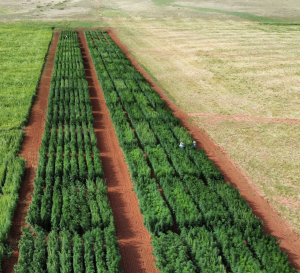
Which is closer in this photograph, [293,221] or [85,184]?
[293,221]

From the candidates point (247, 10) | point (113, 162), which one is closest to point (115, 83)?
point (113, 162)

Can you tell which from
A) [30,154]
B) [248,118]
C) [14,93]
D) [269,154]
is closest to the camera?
[30,154]

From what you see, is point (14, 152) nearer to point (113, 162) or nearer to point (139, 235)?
point (113, 162)

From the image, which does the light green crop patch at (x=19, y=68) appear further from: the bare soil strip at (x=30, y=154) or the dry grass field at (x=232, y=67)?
the dry grass field at (x=232, y=67)

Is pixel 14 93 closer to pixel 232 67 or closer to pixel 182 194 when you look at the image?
pixel 182 194

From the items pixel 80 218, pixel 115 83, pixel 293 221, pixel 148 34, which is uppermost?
pixel 148 34

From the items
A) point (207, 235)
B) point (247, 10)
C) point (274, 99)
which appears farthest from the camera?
point (247, 10)

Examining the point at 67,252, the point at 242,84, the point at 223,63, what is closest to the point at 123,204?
the point at 67,252
